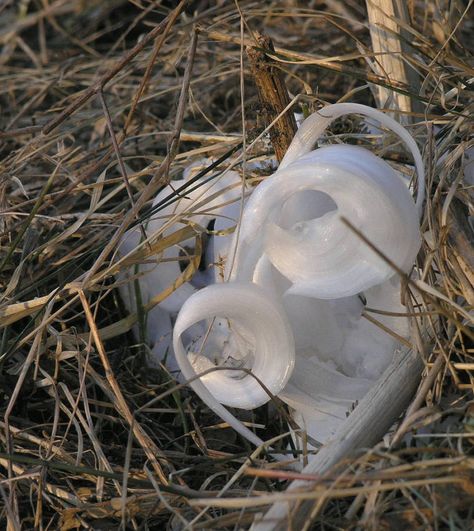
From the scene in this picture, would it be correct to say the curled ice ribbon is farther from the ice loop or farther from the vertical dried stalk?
the vertical dried stalk

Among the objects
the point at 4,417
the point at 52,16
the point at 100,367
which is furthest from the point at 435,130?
the point at 52,16

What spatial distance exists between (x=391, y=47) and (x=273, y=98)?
33cm

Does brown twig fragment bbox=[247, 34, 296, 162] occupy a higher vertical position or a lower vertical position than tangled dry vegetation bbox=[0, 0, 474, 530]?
higher

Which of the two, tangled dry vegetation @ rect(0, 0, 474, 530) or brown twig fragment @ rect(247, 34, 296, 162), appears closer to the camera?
tangled dry vegetation @ rect(0, 0, 474, 530)

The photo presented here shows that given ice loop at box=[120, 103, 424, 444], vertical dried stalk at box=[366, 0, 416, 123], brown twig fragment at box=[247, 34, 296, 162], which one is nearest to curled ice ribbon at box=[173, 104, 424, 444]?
ice loop at box=[120, 103, 424, 444]

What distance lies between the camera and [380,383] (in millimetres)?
1271

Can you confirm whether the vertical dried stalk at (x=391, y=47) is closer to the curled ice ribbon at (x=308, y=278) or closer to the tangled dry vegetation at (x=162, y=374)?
the tangled dry vegetation at (x=162, y=374)

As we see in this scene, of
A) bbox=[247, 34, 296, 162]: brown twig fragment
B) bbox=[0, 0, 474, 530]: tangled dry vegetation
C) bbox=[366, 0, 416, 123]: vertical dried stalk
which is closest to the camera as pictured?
bbox=[0, 0, 474, 530]: tangled dry vegetation

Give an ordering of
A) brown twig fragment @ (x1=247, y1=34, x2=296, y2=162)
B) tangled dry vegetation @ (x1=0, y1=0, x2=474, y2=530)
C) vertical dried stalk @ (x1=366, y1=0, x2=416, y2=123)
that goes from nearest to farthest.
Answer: tangled dry vegetation @ (x1=0, y1=0, x2=474, y2=530), brown twig fragment @ (x1=247, y1=34, x2=296, y2=162), vertical dried stalk @ (x1=366, y1=0, x2=416, y2=123)

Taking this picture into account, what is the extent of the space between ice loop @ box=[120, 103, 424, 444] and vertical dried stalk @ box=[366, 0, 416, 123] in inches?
11.9

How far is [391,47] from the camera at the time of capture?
1.66 metres

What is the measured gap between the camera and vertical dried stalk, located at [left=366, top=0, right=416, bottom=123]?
163 centimetres

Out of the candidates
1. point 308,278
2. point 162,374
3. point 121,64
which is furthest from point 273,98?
point 162,374

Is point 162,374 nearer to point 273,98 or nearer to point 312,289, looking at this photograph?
Result: point 312,289
